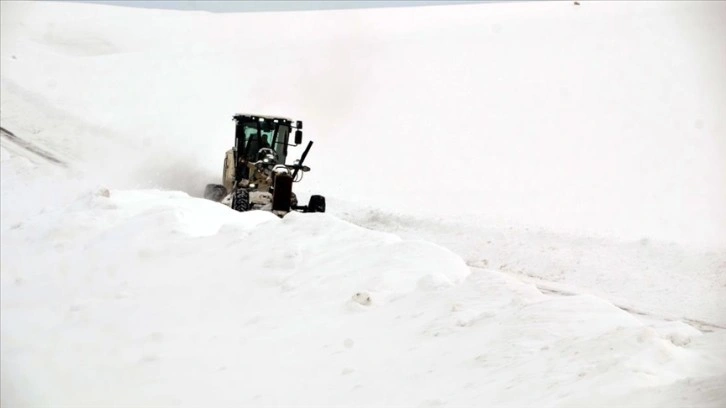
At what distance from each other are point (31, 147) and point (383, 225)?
10.2 meters

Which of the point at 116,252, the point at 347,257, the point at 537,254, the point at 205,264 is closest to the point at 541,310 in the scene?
the point at 347,257

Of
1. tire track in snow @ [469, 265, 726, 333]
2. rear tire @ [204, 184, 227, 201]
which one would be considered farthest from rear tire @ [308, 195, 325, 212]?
tire track in snow @ [469, 265, 726, 333]

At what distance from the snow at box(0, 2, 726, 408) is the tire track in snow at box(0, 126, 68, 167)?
8.3 inches

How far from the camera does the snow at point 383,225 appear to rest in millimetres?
6527

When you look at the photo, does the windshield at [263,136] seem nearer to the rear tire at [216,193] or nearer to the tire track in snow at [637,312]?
the rear tire at [216,193]

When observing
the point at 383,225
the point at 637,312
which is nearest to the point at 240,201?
the point at 383,225

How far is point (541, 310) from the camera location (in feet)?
22.9

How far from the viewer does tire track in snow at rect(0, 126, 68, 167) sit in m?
20.7

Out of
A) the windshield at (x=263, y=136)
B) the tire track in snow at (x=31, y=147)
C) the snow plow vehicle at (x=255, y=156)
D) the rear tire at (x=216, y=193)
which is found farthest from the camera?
the tire track in snow at (x=31, y=147)

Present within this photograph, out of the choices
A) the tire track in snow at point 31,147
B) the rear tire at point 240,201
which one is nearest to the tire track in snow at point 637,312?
the rear tire at point 240,201

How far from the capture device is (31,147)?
70.2 feet

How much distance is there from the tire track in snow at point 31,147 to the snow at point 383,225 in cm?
21

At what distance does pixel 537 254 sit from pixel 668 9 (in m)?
43.2

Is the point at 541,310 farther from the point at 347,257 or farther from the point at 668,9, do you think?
the point at 668,9
